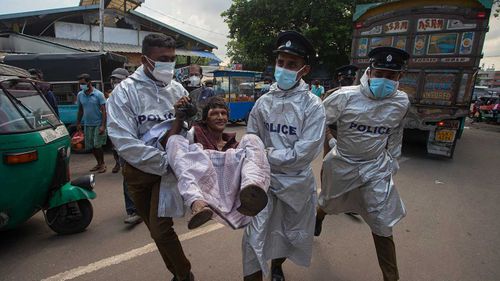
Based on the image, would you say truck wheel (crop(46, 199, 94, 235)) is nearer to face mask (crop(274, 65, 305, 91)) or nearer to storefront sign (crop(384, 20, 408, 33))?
face mask (crop(274, 65, 305, 91))

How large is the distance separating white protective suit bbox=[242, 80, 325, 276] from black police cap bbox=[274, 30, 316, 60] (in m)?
0.24

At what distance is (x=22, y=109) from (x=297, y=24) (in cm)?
1794

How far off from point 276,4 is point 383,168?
1785 cm

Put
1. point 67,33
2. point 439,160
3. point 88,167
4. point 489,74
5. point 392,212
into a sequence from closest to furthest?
point 392,212, point 88,167, point 439,160, point 67,33, point 489,74

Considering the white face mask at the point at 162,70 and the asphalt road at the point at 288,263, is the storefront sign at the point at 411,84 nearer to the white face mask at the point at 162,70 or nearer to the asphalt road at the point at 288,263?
the asphalt road at the point at 288,263

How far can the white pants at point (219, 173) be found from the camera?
180cm

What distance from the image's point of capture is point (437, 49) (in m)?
6.87

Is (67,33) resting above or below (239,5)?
below

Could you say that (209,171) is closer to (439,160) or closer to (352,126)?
(352,126)

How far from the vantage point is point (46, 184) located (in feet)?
10.2

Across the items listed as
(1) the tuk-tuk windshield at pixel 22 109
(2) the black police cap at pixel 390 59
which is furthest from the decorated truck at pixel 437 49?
(1) the tuk-tuk windshield at pixel 22 109

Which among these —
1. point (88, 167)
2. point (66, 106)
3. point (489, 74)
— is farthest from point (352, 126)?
point (489, 74)

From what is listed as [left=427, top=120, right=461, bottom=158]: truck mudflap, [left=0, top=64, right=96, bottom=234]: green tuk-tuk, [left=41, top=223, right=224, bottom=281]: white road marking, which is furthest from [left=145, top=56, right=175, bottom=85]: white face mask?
[left=427, top=120, right=461, bottom=158]: truck mudflap

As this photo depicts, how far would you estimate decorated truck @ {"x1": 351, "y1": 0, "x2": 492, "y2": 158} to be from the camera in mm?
6438
